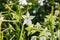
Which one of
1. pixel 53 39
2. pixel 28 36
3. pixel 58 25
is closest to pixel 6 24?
pixel 28 36

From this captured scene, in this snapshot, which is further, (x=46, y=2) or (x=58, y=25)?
(x=46, y=2)

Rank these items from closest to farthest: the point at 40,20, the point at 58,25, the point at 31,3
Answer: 1. the point at 58,25
2. the point at 40,20
3. the point at 31,3

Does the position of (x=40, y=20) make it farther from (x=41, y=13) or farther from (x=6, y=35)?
(x=6, y=35)

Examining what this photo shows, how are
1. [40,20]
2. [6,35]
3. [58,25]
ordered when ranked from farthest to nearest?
1. [40,20]
2. [58,25]
3. [6,35]

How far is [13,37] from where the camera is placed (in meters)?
1.18

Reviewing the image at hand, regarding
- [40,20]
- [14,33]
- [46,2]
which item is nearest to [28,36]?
[14,33]

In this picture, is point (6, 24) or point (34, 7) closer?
point (6, 24)

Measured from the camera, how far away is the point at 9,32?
120 cm

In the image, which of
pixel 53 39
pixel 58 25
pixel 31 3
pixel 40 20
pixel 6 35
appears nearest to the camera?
pixel 53 39

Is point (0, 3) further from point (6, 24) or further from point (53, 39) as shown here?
point (53, 39)

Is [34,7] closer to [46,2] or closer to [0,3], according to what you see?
[46,2]

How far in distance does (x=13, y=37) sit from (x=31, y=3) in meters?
0.57

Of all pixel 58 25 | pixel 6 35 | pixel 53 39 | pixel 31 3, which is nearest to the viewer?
pixel 53 39

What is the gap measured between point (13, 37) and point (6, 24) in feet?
0.80
